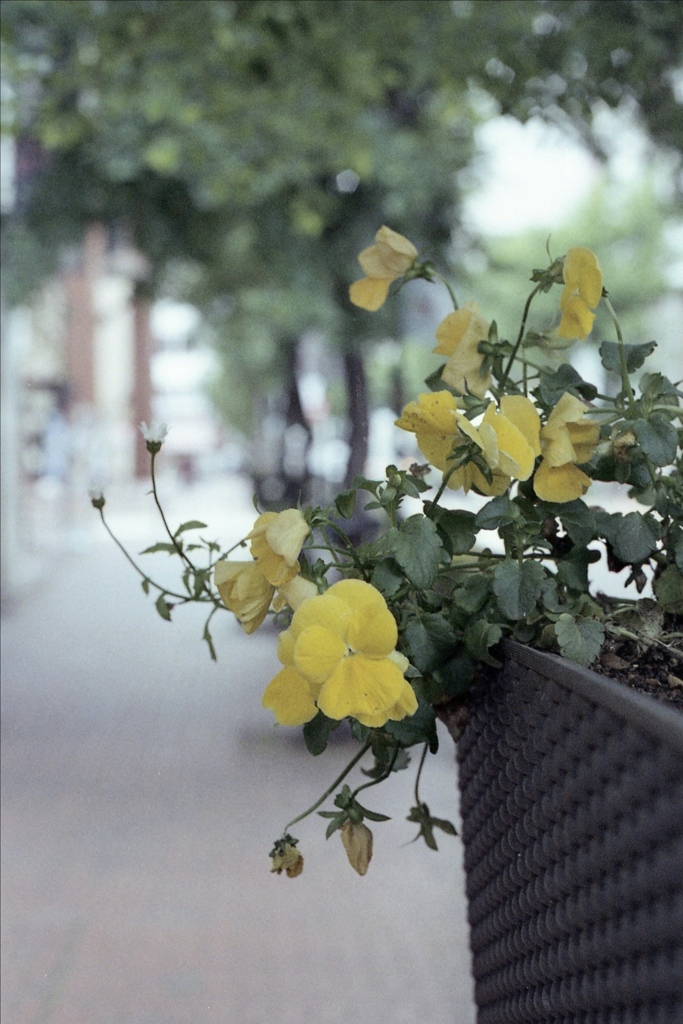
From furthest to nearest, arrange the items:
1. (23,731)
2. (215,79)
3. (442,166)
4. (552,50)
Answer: (442,166) < (215,79) < (552,50) < (23,731)

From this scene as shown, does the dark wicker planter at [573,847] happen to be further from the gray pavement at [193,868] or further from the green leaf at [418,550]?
the gray pavement at [193,868]

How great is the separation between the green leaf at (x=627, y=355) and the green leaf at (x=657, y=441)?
0.18ft

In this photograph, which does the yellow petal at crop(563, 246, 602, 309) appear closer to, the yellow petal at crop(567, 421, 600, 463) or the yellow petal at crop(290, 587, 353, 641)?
the yellow petal at crop(567, 421, 600, 463)

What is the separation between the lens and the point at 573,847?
14.7 inches

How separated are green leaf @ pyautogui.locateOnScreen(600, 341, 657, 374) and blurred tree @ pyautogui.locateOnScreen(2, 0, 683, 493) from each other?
1384mm

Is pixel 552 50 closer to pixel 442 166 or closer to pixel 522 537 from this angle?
pixel 522 537

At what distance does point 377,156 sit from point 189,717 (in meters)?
3.93

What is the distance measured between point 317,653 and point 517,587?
0.38 feet

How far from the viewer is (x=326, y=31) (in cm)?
242

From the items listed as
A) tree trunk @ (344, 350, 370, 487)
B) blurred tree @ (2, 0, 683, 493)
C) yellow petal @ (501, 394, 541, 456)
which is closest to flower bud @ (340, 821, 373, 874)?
yellow petal @ (501, 394, 541, 456)

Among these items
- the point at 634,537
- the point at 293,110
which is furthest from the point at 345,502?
the point at 293,110

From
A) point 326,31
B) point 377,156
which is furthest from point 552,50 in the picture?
point 377,156

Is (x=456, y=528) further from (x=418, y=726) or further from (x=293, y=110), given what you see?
(x=293, y=110)

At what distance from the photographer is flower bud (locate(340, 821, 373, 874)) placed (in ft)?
1.77
